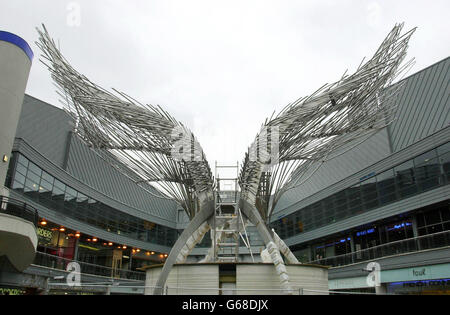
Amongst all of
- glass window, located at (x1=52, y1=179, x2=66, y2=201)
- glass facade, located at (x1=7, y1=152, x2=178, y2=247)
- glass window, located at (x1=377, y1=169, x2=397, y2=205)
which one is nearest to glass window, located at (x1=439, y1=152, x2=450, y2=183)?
glass window, located at (x1=377, y1=169, x2=397, y2=205)

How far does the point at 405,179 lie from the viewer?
26141mm

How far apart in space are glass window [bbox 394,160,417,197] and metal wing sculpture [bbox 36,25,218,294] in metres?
16.2

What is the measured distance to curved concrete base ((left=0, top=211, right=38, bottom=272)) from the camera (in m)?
13.0

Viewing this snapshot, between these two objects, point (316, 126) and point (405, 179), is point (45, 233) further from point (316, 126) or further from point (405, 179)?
point (405, 179)

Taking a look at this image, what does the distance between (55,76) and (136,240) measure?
29.6m

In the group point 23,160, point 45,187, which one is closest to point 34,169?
point 23,160

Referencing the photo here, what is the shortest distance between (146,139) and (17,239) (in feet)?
19.7

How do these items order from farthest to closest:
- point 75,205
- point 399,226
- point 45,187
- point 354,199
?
point 75,205 < point 354,199 < point 399,226 < point 45,187

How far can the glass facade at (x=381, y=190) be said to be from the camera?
76.9 ft

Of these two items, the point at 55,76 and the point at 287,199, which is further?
Answer: the point at 287,199

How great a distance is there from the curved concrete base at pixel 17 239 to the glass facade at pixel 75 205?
9164 mm

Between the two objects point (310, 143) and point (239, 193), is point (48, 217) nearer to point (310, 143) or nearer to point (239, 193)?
point (239, 193)
